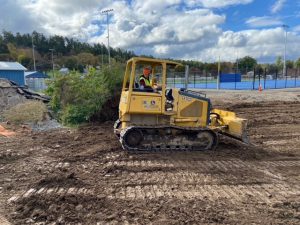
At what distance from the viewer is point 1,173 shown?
7.70 metres

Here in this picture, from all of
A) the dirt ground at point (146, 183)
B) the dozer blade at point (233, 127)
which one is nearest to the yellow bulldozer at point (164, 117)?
the dozer blade at point (233, 127)

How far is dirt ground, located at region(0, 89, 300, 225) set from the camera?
5281 millimetres

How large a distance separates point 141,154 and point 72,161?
68.1 inches

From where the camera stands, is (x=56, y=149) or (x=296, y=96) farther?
(x=296, y=96)

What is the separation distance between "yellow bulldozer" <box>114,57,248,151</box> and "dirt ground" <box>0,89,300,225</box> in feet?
1.21

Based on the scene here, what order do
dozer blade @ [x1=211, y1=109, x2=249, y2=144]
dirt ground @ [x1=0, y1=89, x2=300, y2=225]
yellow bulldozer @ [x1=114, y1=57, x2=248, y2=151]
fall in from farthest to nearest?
dozer blade @ [x1=211, y1=109, x2=249, y2=144] → yellow bulldozer @ [x1=114, y1=57, x2=248, y2=151] → dirt ground @ [x1=0, y1=89, x2=300, y2=225]

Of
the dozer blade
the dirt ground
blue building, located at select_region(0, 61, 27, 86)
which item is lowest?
the dirt ground

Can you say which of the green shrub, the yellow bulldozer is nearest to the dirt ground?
the yellow bulldozer

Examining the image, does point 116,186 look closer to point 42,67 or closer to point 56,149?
point 56,149

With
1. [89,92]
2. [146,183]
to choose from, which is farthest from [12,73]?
[146,183]

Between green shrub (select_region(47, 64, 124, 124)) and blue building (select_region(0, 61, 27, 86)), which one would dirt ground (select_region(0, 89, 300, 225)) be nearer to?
green shrub (select_region(47, 64, 124, 124))

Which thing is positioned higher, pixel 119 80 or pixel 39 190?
pixel 119 80

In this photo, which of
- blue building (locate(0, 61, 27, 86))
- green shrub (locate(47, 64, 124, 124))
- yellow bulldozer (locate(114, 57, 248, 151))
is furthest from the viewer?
blue building (locate(0, 61, 27, 86))

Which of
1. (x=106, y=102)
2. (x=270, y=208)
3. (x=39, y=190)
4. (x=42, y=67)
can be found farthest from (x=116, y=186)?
(x=42, y=67)
